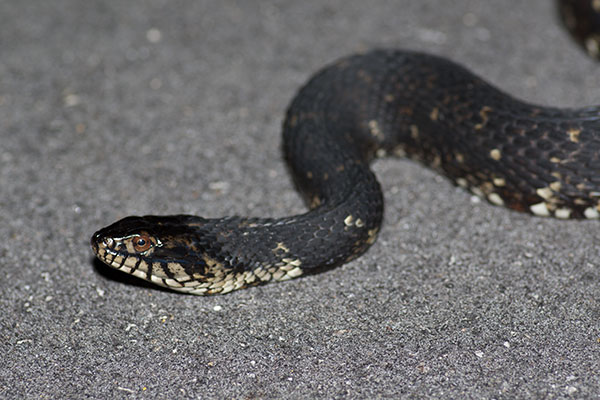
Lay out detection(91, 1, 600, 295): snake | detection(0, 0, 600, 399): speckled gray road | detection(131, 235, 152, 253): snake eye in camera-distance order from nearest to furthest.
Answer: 1. detection(0, 0, 600, 399): speckled gray road
2. detection(131, 235, 152, 253): snake eye
3. detection(91, 1, 600, 295): snake

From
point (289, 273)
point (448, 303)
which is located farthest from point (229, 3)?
point (448, 303)

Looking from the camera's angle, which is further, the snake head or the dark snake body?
the dark snake body

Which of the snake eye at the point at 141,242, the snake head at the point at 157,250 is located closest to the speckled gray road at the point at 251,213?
the snake head at the point at 157,250

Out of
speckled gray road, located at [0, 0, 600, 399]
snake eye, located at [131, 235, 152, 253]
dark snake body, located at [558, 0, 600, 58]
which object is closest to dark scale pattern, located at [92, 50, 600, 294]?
snake eye, located at [131, 235, 152, 253]

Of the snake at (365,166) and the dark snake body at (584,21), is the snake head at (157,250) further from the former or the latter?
the dark snake body at (584,21)

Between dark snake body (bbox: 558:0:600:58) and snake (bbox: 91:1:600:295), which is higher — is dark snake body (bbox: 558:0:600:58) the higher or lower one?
the higher one

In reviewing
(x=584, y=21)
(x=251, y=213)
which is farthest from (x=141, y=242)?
(x=584, y=21)

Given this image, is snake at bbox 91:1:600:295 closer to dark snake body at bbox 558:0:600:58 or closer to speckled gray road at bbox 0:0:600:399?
speckled gray road at bbox 0:0:600:399

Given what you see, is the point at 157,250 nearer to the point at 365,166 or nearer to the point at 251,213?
the point at 251,213
